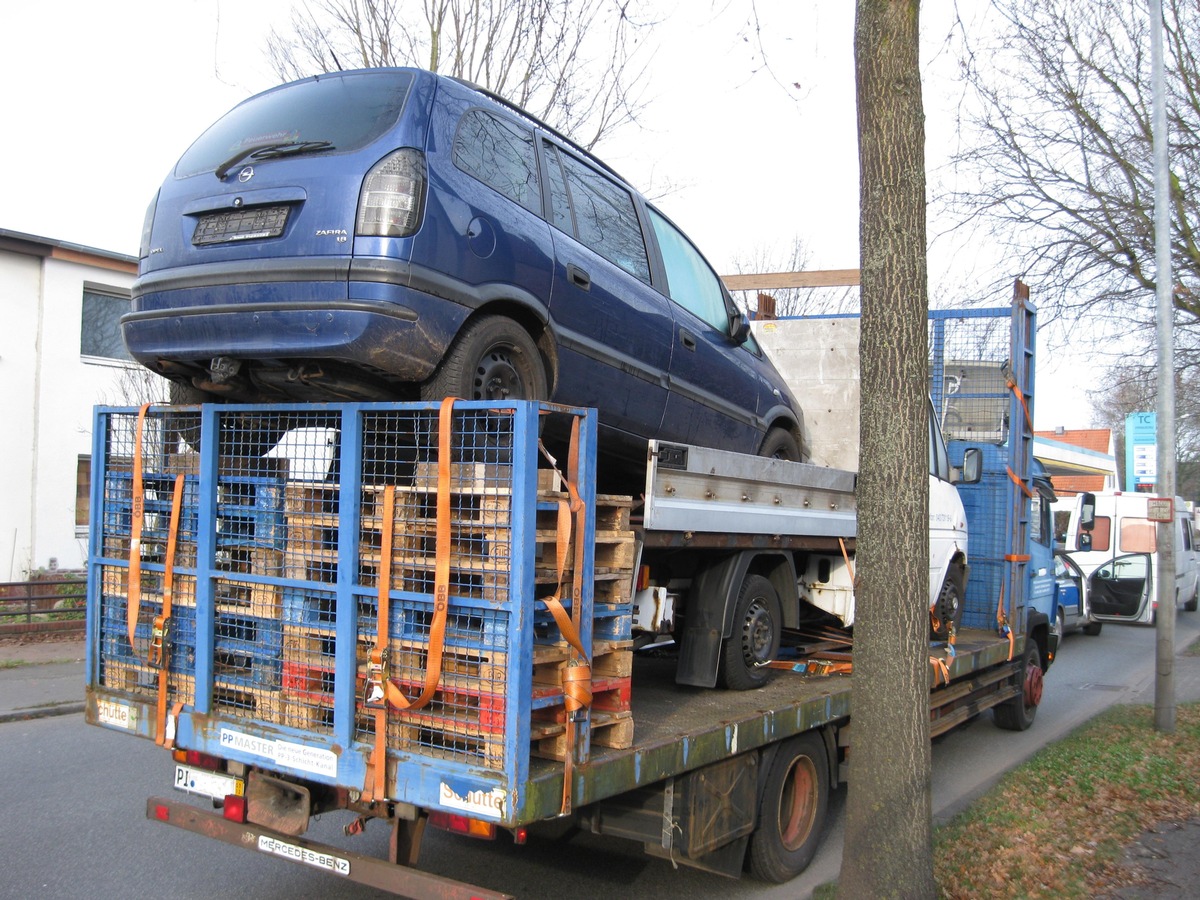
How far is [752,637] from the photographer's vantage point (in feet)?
17.7

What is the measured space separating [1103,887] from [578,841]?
8.37 feet

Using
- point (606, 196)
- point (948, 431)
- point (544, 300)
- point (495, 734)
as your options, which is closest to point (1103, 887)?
point (495, 734)

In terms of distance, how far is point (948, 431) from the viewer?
362 inches

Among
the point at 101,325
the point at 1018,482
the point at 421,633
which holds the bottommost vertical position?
the point at 421,633

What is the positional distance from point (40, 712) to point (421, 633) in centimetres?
698

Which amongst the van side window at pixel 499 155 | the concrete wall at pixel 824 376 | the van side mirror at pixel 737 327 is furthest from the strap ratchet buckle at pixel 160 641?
the concrete wall at pixel 824 376

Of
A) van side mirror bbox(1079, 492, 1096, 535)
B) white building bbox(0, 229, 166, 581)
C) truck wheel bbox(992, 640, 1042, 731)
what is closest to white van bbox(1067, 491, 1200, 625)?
van side mirror bbox(1079, 492, 1096, 535)

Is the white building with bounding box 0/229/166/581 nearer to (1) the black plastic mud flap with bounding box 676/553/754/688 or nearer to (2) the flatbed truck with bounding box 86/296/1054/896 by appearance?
(2) the flatbed truck with bounding box 86/296/1054/896

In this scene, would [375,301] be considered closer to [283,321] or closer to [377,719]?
[283,321]

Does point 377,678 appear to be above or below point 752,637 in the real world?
above

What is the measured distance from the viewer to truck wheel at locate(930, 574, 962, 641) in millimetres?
7508

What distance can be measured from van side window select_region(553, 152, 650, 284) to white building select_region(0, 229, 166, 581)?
413 inches

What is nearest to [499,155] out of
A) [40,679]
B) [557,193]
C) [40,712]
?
[557,193]

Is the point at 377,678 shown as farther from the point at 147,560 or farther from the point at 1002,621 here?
the point at 1002,621
